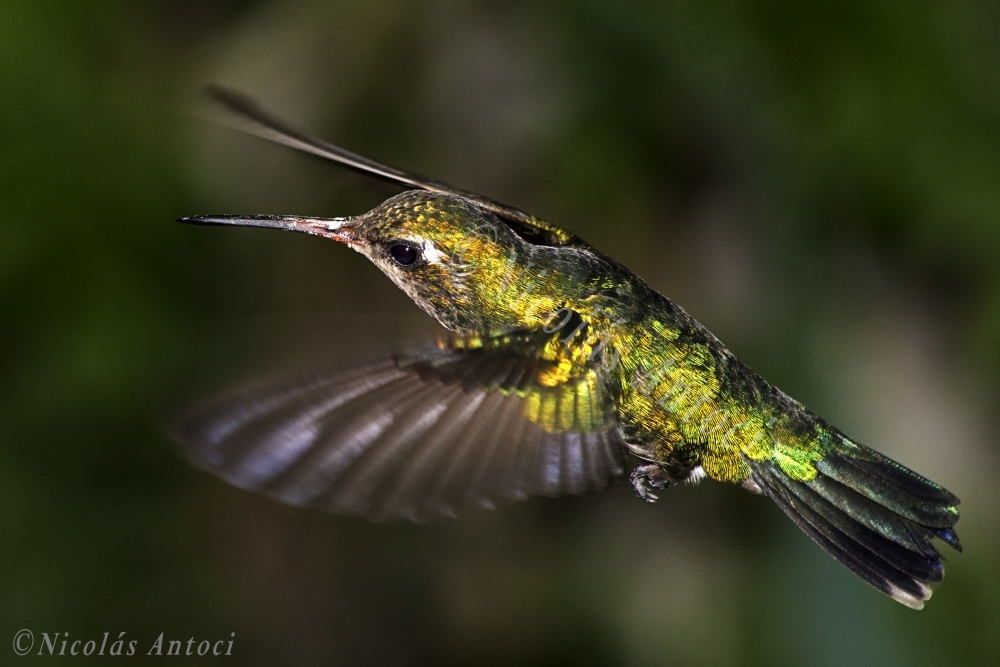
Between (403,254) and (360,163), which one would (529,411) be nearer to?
(403,254)

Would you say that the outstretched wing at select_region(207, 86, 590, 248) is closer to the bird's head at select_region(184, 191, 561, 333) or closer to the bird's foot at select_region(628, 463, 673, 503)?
Result: the bird's head at select_region(184, 191, 561, 333)

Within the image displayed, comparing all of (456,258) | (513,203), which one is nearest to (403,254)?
(456,258)

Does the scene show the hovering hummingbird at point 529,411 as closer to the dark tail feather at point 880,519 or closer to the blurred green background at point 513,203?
the dark tail feather at point 880,519

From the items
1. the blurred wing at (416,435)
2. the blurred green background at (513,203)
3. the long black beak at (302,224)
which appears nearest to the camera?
the blurred wing at (416,435)

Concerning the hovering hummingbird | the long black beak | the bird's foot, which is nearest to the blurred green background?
the hovering hummingbird

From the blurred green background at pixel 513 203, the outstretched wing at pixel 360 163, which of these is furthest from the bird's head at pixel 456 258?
the blurred green background at pixel 513 203

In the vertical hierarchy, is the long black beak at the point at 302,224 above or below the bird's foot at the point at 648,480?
above

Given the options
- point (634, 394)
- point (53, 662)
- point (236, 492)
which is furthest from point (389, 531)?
point (634, 394)
